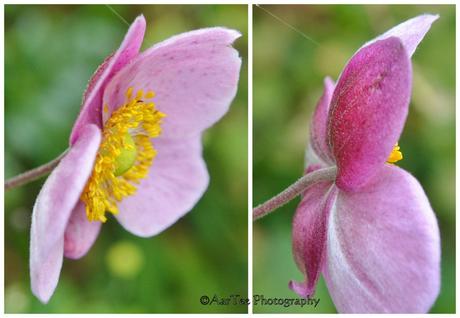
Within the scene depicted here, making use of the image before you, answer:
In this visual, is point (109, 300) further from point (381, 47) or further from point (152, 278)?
point (381, 47)

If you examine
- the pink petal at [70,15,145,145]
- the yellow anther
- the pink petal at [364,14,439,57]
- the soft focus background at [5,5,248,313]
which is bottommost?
the soft focus background at [5,5,248,313]

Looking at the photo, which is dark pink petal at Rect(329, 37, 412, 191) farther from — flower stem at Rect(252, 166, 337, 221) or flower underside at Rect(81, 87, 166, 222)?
flower underside at Rect(81, 87, 166, 222)

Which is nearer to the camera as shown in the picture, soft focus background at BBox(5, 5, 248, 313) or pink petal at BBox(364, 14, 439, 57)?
pink petal at BBox(364, 14, 439, 57)

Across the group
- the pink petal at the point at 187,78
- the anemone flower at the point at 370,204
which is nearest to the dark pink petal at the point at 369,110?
the anemone flower at the point at 370,204

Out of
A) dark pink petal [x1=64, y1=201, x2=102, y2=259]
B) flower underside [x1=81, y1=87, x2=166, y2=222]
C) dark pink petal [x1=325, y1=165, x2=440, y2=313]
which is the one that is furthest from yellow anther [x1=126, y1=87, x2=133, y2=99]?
dark pink petal [x1=325, y1=165, x2=440, y2=313]

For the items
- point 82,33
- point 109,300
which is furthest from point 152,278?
point 82,33

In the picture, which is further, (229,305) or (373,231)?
(229,305)

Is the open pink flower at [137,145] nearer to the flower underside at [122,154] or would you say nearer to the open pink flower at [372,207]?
the flower underside at [122,154]
